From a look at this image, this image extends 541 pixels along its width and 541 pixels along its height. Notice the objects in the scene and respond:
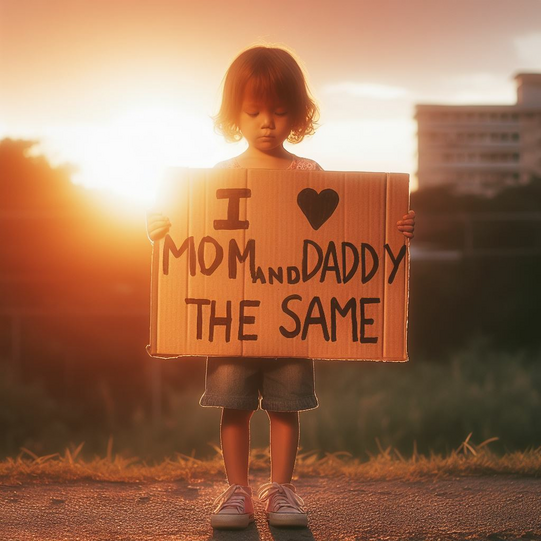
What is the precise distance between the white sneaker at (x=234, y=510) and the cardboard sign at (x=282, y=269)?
0.38 metres

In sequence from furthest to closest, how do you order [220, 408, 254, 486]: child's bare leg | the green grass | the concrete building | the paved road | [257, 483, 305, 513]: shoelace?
the concrete building < the green grass < [220, 408, 254, 486]: child's bare leg < [257, 483, 305, 513]: shoelace < the paved road

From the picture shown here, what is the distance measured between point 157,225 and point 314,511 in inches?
35.1

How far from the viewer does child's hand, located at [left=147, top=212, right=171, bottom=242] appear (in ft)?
6.89

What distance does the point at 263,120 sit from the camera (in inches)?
85.7

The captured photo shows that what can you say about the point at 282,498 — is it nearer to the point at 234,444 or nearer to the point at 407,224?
the point at 234,444

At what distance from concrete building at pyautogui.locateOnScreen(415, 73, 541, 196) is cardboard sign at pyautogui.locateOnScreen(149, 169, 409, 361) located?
7017 cm

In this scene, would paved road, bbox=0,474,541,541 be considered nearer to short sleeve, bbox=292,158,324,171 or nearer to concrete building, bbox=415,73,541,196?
short sleeve, bbox=292,158,324,171

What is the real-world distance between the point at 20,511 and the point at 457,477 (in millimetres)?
1373

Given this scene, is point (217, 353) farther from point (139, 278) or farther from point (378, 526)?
point (139, 278)

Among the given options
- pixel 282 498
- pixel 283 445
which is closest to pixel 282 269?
pixel 283 445

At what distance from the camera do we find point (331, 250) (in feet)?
6.89

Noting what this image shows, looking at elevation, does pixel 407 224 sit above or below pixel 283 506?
above

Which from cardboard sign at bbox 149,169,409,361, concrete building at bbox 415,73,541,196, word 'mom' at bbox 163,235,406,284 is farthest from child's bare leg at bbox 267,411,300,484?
concrete building at bbox 415,73,541,196

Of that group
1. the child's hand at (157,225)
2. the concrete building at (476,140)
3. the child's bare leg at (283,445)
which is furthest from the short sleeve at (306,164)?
the concrete building at (476,140)
